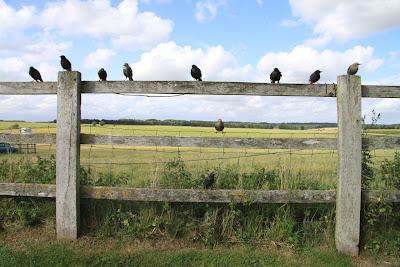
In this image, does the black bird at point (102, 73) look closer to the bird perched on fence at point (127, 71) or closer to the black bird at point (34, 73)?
the bird perched on fence at point (127, 71)

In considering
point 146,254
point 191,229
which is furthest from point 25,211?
point 191,229

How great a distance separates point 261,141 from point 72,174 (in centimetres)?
249

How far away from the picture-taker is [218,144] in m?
5.25

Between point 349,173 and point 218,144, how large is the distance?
1.71 meters

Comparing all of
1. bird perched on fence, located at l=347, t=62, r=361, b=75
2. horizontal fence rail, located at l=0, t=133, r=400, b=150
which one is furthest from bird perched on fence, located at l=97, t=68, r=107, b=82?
bird perched on fence, located at l=347, t=62, r=361, b=75

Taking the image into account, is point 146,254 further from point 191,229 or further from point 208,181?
point 208,181

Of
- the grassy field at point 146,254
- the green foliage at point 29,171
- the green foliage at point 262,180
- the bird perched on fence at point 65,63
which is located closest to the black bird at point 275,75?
the green foliage at point 262,180

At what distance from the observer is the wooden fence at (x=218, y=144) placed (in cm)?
517

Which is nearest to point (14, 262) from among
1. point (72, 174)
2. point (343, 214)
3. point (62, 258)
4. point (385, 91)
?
point (62, 258)

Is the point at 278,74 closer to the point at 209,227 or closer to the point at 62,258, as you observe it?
the point at 209,227

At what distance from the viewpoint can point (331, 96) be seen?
5336mm

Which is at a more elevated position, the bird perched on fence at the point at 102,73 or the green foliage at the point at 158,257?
the bird perched on fence at the point at 102,73

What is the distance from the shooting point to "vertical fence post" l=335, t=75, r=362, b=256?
516 cm

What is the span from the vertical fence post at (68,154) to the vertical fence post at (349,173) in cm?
340
